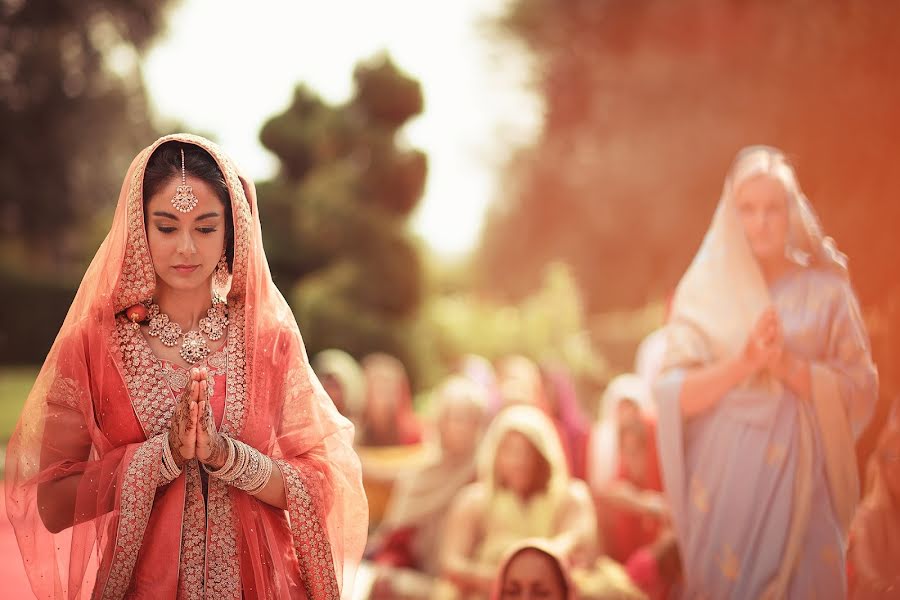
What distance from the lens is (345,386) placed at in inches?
282

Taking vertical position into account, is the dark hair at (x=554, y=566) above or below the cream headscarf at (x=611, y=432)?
below

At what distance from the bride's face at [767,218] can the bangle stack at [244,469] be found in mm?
1930

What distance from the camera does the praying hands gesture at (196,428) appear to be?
194cm

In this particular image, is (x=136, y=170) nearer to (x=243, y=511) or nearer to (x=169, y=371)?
(x=169, y=371)

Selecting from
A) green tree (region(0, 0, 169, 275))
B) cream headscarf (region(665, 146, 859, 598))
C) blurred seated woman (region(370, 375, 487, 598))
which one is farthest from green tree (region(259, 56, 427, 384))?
cream headscarf (region(665, 146, 859, 598))

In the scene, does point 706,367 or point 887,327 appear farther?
point 887,327

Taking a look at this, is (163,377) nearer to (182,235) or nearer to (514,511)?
(182,235)

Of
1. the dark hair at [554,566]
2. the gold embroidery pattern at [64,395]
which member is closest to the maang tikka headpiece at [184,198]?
the gold embroidery pattern at [64,395]

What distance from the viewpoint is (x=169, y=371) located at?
84.3 inches

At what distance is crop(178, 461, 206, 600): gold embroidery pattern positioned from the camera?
208cm

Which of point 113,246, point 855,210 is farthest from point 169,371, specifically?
point 855,210

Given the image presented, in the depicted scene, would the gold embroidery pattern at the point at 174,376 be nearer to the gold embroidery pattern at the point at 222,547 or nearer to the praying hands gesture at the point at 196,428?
the praying hands gesture at the point at 196,428

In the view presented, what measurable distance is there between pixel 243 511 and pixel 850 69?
852cm

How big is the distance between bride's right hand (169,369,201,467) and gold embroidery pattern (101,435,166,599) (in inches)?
2.5
